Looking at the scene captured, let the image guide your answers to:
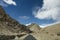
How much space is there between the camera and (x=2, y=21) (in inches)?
1897

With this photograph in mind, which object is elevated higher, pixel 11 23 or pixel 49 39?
pixel 11 23

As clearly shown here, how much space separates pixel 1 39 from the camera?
1184 inches

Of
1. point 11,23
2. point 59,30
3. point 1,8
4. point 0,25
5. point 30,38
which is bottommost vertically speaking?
point 30,38

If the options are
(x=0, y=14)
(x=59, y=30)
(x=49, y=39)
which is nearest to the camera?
(x=49, y=39)

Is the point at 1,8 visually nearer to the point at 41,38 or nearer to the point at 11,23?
the point at 11,23

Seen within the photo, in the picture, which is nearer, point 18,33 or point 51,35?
point 51,35

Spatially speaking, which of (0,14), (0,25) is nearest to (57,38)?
(0,25)

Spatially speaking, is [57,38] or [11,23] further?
[11,23]

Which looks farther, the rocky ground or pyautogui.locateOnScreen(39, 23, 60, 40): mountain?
pyautogui.locateOnScreen(39, 23, 60, 40): mountain

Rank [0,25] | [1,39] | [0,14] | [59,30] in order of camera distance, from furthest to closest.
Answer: [0,14] < [59,30] < [0,25] < [1,39]

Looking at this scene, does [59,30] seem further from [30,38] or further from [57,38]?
[30,38]

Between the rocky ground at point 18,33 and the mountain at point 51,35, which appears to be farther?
the mountain at point 51,35

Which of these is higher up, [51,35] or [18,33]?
[18,33]

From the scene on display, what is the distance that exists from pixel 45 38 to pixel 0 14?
70.1 feet
